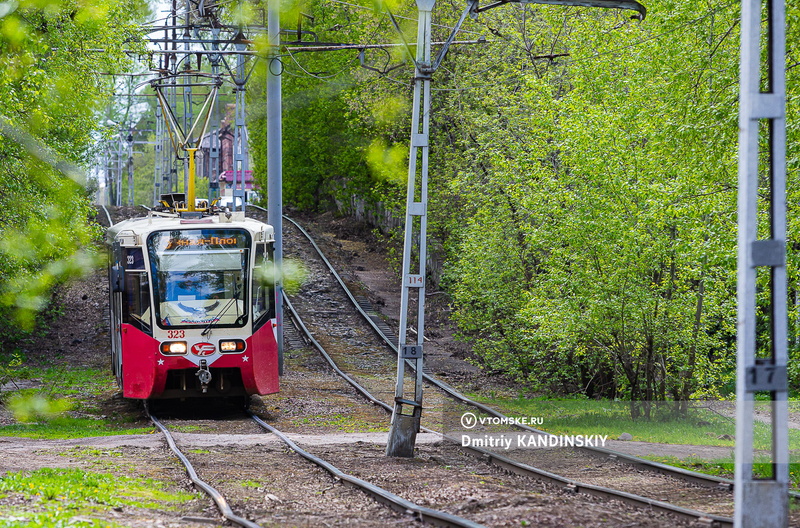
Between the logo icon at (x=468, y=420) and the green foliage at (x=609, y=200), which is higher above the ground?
the green foliage at (x=609, y=200)

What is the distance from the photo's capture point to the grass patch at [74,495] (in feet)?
27.8

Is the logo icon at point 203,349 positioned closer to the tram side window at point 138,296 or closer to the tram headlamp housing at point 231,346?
the tram headlamp housing at point 231,346

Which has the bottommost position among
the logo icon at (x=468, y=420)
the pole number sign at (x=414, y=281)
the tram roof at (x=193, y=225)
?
the logo icon at (x=468, y=420)

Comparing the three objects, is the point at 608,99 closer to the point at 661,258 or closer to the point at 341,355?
the point at 661,258

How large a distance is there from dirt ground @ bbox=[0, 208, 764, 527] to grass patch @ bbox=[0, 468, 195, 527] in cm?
23

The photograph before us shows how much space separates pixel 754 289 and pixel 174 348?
11.6m

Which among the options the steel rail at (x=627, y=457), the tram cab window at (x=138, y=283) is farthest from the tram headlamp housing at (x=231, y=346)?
the steel rail at (x=627, y=457)

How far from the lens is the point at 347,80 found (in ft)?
138

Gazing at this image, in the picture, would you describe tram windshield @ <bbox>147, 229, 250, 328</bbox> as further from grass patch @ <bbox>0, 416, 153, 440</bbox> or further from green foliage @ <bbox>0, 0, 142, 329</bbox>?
green foliage @ <bbox>0, 0, 142, 329</bbox>

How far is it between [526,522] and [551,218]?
35.5ft

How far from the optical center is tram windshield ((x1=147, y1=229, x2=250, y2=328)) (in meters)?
16.7

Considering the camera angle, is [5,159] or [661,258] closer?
[5,159]

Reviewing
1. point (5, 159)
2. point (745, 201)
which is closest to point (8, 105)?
point (5, 159)

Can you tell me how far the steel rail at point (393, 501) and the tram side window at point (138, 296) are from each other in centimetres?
424
